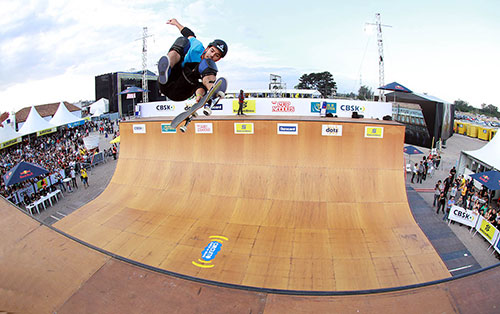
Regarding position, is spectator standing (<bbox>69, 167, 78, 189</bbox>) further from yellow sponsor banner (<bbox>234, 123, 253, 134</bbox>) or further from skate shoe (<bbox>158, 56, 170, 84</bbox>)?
skate shoe (<bbox>158, 56, 170, 84</bbox>)

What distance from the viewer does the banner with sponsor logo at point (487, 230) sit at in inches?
303

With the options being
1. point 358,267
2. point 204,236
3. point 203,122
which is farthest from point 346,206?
point 203,122

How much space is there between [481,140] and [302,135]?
100 ft

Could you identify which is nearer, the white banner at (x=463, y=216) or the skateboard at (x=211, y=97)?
the skateboard at (x=211, y=97)

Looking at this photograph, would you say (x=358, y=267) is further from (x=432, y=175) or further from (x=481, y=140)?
(x=481, y=140)

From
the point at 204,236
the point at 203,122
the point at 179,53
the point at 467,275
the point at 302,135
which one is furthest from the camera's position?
the point at 203,122

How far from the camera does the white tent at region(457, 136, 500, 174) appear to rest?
36.9 ft

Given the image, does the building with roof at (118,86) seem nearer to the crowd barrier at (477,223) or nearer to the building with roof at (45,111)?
the building with roof at (45,111)

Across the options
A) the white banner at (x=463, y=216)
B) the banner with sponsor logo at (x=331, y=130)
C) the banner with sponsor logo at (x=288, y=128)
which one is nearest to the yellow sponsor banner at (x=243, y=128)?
the banner with sponsor logo at (x=288, y=128)

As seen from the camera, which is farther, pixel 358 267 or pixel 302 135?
pixel 302 135

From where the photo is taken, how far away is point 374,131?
9367mm

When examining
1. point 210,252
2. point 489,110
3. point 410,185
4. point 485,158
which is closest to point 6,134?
point 210,252

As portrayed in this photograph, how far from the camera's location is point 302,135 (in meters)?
9.52

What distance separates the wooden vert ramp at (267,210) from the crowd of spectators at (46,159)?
427 cm
